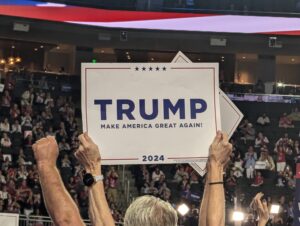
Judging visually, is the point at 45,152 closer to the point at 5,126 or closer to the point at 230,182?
the point at 230,182

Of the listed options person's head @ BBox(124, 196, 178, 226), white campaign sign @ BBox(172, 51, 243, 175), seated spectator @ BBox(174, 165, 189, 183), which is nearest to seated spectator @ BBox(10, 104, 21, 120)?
Result: seated spectator @ BBox(174, 165, 189, 183)

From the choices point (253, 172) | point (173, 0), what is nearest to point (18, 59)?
point (173, 0)

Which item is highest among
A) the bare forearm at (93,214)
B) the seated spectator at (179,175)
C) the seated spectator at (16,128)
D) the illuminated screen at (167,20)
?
the illuminated screen at (167,20)

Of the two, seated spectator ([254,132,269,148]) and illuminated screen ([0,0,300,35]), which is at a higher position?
illuminated screen ([0,0,300,35])

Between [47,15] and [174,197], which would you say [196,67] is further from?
[47,15]

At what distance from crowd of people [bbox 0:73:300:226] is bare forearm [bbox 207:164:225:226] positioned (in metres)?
11.6

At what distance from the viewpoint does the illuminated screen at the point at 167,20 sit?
21.6 meters

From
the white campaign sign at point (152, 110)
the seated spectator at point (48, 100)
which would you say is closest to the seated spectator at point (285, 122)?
the seated spectator at point (48, 100)

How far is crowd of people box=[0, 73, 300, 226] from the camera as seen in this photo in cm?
1525

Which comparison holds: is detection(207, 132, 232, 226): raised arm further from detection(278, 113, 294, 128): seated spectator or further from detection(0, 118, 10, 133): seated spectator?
detection(278, 113, 294, 128): seated spectator

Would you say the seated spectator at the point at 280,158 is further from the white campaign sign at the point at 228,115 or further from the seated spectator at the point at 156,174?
the white campaign sign at the point at 228,115

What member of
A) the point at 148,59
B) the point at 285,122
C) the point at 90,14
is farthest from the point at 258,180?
the point at 148,59

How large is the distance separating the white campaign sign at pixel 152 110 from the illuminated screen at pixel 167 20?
61.4ft

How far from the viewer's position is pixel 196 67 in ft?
9.78
